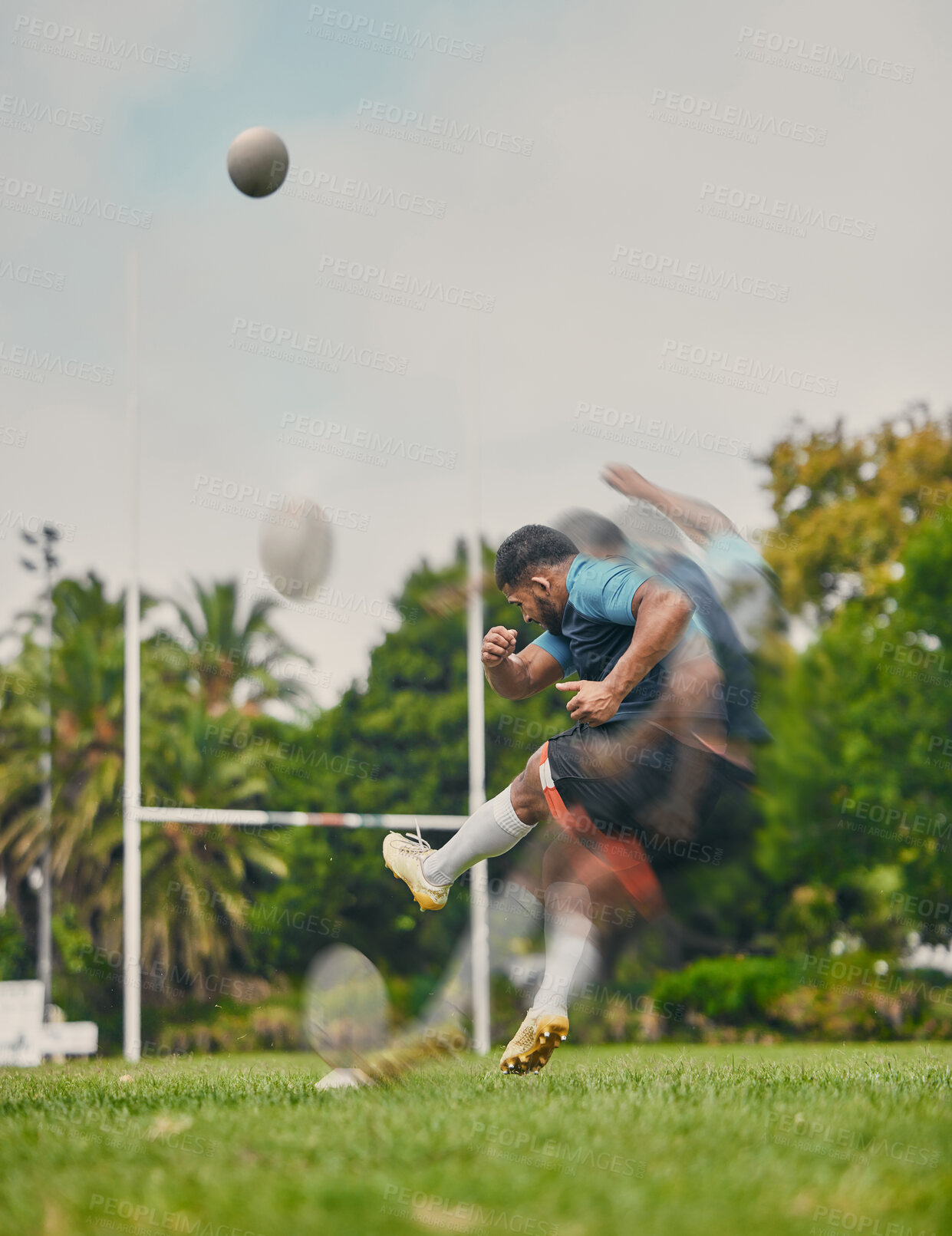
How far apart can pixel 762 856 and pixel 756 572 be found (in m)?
18.0

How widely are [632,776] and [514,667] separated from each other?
74 centimetres

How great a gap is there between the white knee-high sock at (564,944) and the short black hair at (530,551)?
104cm

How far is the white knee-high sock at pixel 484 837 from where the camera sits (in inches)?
163

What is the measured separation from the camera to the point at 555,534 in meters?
4.18

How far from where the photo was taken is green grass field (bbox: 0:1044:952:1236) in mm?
2043

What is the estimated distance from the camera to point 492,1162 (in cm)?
241
